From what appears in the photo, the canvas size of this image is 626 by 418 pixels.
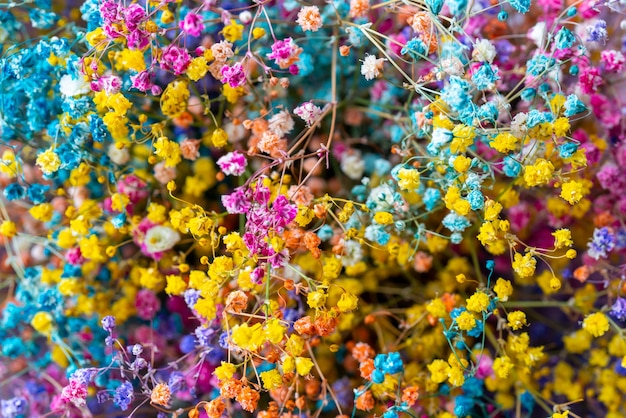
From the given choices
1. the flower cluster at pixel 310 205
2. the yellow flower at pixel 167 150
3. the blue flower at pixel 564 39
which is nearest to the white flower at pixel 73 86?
the flower cluster at pixel 310 205

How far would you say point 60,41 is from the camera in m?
0.85

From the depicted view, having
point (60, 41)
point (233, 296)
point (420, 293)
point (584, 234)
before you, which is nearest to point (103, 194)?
point (60, 41)

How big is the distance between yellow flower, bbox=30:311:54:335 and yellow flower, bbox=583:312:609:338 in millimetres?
728

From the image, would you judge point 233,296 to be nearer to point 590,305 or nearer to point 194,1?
point 194,1

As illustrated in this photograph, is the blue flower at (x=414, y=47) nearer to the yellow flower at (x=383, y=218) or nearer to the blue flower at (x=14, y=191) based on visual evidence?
the yellow flower at (x=383, y=218)

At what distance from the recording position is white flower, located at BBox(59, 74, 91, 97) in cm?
85

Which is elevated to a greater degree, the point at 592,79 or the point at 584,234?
the point at 592,79

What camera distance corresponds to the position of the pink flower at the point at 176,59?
2.60 feet

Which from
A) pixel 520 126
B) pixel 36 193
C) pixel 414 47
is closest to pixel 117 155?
pixel 36 193

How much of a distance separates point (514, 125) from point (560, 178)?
8 cm

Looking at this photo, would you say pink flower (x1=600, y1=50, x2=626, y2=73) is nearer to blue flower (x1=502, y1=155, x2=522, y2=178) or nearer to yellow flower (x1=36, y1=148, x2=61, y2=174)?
blue flower (x1=502, y1=155, x2=522, y2=178)

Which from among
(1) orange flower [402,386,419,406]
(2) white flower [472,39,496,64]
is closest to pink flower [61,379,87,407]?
(1) orange flower [402,386,419,406]

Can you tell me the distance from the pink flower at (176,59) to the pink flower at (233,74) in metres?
0.05

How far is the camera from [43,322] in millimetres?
966
